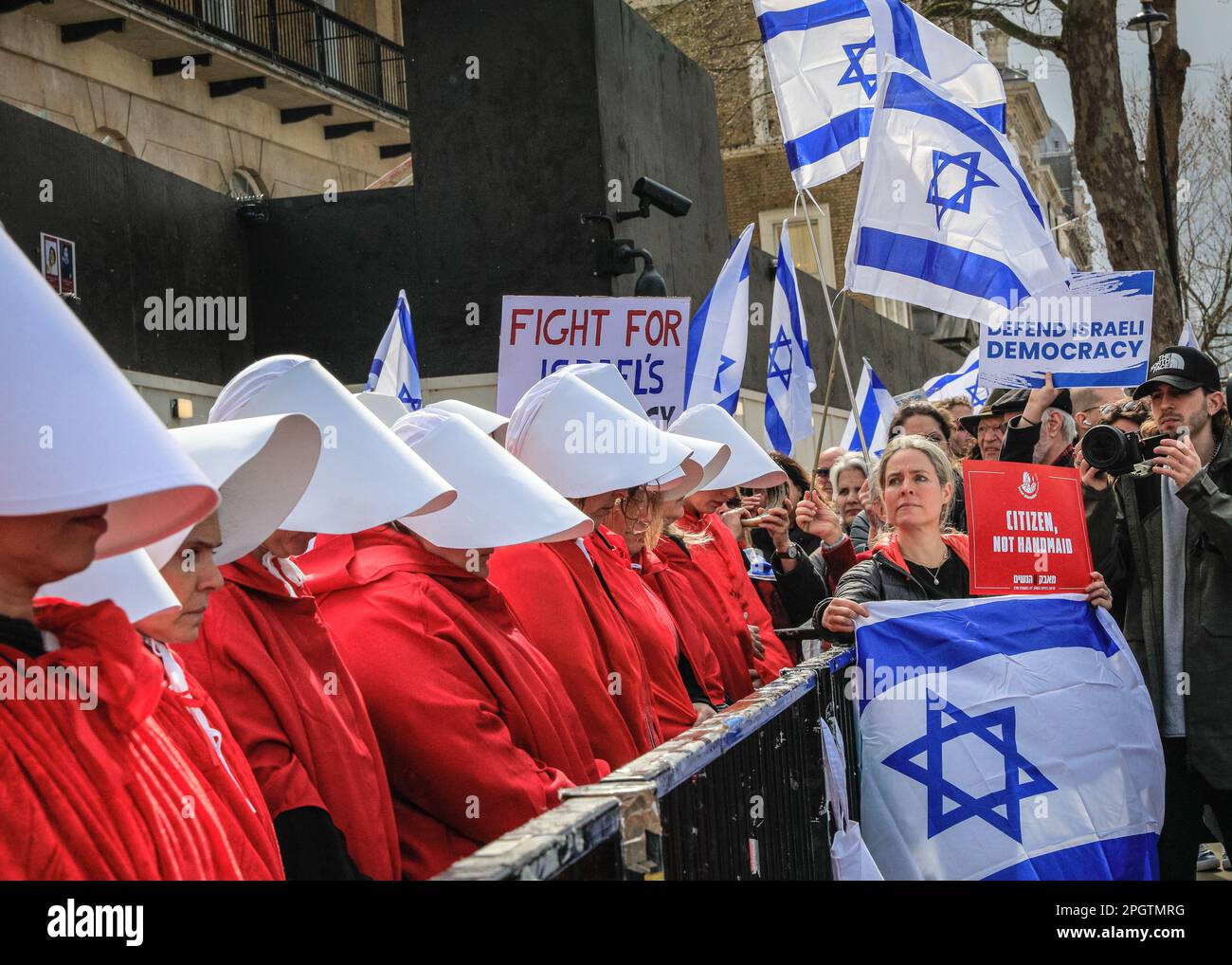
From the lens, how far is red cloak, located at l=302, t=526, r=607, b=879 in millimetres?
3576

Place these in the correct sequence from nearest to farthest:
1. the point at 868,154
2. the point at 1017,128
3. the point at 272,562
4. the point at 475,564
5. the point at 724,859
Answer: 1. the point at 724,859
2. the point at 272,562
3. the point at 475,564
4. the point at 868,154
5. the point at 1017,128

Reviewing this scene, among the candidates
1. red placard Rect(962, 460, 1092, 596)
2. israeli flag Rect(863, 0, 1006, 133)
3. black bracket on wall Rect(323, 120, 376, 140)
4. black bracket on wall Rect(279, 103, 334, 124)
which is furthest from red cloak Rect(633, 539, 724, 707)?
black bracket on wall Rect(323, 120, 376, 140)

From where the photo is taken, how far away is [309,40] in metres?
22.7

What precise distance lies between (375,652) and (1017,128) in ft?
187

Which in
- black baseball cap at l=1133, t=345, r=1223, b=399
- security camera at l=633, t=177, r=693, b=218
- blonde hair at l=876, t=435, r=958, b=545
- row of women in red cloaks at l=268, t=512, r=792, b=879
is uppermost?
security camera at l=633, t=177, r=693, b=218

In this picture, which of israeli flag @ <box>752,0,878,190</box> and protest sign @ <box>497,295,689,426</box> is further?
israeli flag @ <box>752,0,878,190</box>

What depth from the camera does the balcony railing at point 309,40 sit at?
20234 millimetres

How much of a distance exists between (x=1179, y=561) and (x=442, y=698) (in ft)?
11.5

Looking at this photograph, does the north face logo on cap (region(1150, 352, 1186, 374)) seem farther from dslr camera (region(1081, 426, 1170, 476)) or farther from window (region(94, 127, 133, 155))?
window (region(94, 127, 133, 155))

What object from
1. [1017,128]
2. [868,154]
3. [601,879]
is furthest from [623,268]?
[1017,128]

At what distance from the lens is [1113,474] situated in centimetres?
620

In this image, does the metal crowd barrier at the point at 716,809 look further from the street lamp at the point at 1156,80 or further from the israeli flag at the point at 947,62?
the street lamp at the point at 1156,80

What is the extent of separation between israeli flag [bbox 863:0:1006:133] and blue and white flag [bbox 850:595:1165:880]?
372 cm

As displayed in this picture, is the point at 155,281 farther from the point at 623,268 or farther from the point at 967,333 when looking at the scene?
the point at 967,333
